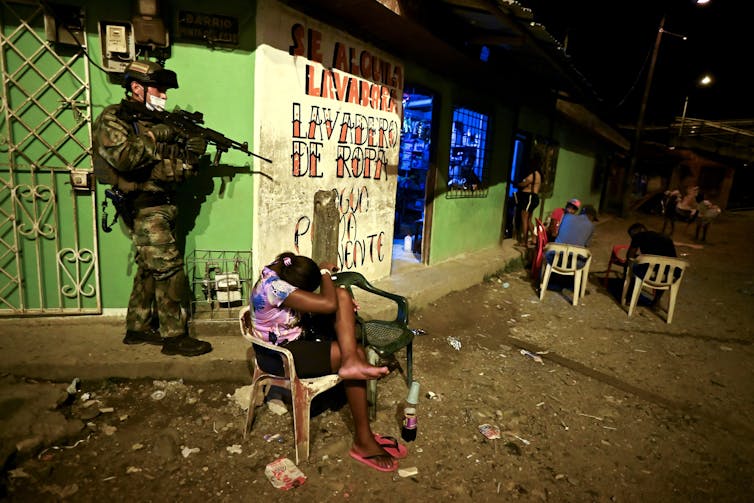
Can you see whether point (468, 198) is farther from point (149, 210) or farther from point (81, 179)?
point (81, 179)

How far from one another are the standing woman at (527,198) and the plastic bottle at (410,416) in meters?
7.33

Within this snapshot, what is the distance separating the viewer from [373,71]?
5156mm

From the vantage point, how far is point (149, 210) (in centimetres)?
337

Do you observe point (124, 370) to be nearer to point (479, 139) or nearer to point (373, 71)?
point (373, 71)

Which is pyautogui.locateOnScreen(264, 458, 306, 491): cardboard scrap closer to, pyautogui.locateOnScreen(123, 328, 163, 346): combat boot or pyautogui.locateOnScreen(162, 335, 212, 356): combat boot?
pyautogui.locateOnScreen(162, 335, 212, 356): combat boot

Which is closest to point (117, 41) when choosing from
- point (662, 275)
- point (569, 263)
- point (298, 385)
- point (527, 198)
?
point (298, 385)

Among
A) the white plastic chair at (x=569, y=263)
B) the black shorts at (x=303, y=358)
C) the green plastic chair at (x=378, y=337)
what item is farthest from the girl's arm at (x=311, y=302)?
the white plastic chair at (x=569, y=263)

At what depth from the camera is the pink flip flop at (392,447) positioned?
2.80m

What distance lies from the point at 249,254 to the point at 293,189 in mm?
827

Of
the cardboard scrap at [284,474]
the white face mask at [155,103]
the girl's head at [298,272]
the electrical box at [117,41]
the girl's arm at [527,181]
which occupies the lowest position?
the cardboard scrap at [284,474]

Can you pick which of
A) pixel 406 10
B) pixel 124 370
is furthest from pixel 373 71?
pixel 124 370

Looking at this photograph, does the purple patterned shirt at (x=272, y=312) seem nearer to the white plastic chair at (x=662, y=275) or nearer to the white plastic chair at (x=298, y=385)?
the white plastic chair at (x=298, y=385)

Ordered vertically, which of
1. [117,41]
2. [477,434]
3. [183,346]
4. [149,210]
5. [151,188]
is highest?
[117,41]

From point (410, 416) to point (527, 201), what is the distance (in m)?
7.63
